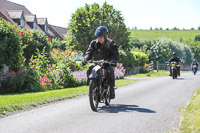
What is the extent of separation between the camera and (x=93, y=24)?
40812mm

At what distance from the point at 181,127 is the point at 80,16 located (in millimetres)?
37698

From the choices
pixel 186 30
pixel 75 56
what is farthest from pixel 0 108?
pixel 186 30

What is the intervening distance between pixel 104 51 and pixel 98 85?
3.37 feet

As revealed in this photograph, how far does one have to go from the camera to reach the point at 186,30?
490 feet

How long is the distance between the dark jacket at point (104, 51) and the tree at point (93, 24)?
32514 millimetres

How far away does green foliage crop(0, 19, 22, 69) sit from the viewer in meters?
12.7

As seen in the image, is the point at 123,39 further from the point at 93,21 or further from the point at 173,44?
the point at 173,44

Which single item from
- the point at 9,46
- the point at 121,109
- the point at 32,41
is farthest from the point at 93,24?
the point at 121,109

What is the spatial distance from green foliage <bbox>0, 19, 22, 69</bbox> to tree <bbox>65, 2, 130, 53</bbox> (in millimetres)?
27042

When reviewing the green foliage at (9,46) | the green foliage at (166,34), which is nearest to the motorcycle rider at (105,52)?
the green foliage at (9,46)

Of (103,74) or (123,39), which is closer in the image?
(103,74)

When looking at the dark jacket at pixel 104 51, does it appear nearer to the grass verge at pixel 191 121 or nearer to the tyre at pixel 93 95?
the tyre at pixel 93 95

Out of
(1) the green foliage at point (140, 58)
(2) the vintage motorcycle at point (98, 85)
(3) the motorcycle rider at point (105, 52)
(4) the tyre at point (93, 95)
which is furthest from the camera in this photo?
(1) the green foliage at point (140, 58)

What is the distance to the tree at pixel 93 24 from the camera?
1603 inches
